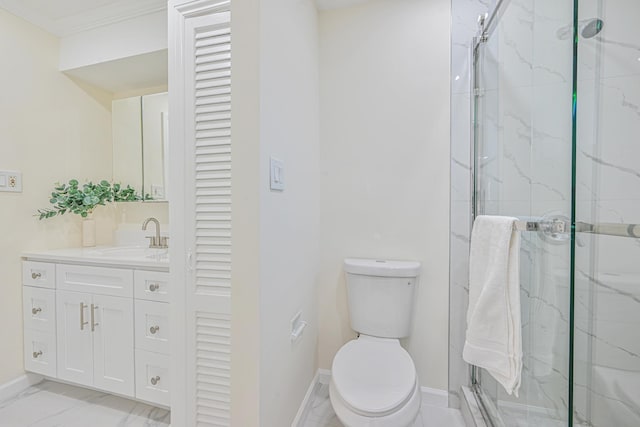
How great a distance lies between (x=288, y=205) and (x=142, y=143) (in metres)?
1.58

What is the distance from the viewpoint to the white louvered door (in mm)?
1247

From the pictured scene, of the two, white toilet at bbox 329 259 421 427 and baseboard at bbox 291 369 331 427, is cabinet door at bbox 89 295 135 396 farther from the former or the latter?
white toilet at bbox 329 259 421 427

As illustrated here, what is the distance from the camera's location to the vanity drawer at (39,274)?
5.58 ft

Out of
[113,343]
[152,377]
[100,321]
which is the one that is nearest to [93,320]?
[100,321]

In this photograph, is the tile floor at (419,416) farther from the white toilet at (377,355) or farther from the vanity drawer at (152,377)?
the vanity drawer at (152,377)

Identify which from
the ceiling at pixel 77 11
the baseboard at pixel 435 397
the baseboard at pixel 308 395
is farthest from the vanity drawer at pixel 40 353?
the baseboard at pixel 435 397

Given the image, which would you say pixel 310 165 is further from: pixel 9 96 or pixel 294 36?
pixel 9 96

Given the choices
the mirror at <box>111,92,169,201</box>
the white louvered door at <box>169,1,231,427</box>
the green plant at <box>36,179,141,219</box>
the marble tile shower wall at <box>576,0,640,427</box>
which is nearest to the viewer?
the marble tile shower wall at <box>576,0,640,427</box>

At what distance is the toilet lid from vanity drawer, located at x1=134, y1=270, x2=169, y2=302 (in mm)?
931

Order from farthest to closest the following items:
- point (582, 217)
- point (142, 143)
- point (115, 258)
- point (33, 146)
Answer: point (142, 143) → point (33, 146) → point (115, 258) → point (582, 217)

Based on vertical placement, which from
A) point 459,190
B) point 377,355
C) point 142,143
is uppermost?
point 142,143

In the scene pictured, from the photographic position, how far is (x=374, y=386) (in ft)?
3.58

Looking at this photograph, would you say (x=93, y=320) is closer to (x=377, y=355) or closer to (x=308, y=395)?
(x=308, y=395)

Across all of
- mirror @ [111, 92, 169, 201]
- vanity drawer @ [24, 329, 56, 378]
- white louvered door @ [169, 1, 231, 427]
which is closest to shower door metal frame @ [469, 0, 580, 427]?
white louvered door @ [169, 1, 231, 427]
